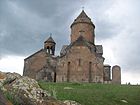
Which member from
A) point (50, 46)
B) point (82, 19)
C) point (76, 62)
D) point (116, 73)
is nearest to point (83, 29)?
point (82, 19)

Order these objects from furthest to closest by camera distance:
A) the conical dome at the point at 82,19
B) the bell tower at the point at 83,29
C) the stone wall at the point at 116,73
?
the conical dome at the point at 82,19 < the stone wall at the point at 116,73 < the bell tower at the point at 83,29

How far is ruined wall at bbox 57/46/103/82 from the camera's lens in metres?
49.6

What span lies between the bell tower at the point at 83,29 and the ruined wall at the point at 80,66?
4.19 metres

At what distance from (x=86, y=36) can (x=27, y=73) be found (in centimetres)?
1304

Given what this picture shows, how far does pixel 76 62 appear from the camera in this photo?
5050 centimetres

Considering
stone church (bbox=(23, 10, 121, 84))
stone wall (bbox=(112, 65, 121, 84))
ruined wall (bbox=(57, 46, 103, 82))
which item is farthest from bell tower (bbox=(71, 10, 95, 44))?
stone wall (bbox=(112, 65, 121, 84))

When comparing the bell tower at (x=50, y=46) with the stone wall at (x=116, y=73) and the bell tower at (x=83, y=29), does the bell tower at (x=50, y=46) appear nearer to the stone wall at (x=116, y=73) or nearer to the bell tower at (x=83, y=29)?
the bell tower at (x=83, y=29)

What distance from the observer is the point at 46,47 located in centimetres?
5928

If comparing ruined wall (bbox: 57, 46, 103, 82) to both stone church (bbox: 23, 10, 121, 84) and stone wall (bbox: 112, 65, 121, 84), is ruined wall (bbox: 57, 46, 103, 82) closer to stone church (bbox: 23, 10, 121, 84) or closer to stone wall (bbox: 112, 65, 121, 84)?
stone church (bbox: 23, 10, 121, 84)

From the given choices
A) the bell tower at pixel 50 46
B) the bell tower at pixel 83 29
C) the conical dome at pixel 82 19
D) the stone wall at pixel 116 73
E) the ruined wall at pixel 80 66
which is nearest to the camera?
the ruined wall at pixel 80 66

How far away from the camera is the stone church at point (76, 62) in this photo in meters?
49.9

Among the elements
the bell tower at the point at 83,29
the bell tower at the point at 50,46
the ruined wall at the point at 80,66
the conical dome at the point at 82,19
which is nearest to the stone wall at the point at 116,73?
the ruined wall at the point at 80,66

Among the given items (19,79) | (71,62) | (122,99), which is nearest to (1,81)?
(19,79)

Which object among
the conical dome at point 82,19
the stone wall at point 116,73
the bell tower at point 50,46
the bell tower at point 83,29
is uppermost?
the conical dome at point 82,19
